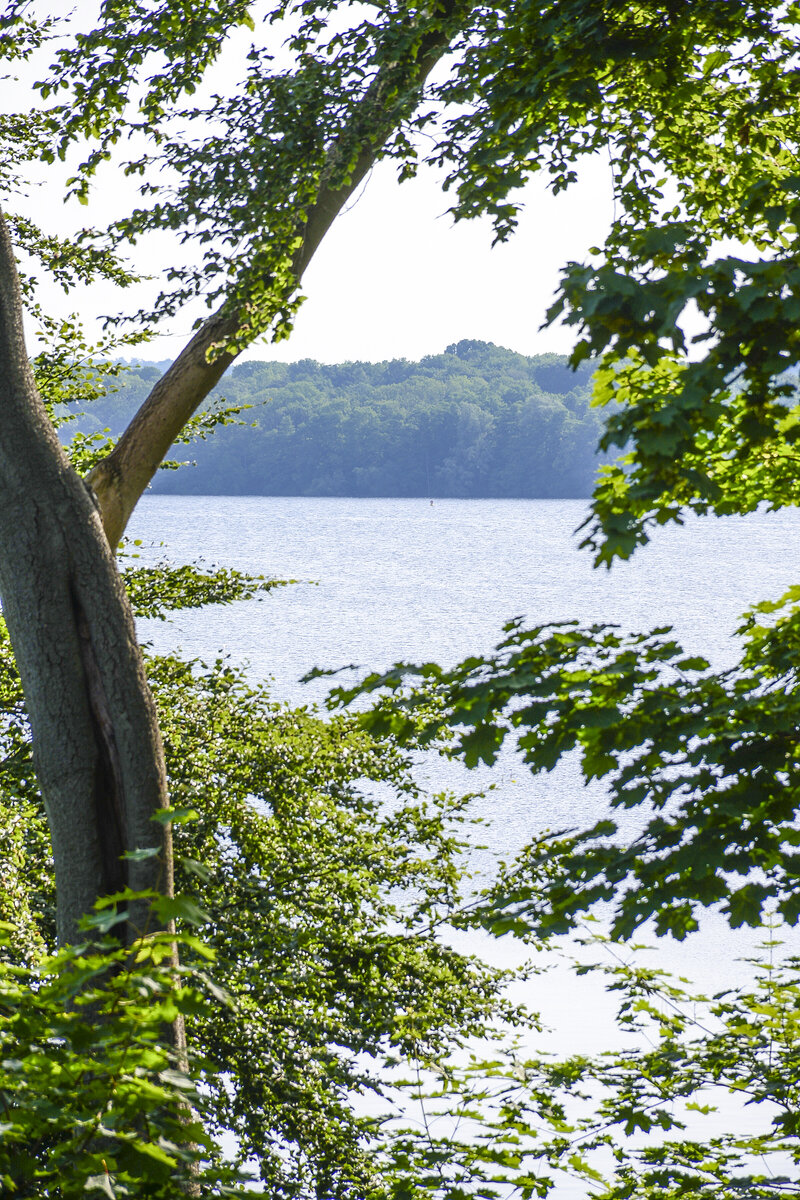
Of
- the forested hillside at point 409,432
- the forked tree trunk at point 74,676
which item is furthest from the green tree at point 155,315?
the forested hillside at point 409,432

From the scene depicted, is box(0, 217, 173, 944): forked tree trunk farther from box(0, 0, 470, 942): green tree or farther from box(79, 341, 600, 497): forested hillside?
box(79, 341, 600, 497): forested hillside

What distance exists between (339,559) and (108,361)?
3313cm

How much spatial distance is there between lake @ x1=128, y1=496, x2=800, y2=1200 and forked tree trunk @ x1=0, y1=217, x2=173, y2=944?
1075 mm

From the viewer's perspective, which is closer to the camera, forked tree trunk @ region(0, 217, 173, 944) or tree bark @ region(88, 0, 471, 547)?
forked tree trunk @ region(0, 217, 173, 944)

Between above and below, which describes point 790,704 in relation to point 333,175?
below

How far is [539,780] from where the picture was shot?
17734 mm

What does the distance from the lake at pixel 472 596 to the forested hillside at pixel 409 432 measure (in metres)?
3.27

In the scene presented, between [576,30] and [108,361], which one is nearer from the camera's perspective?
[576,30]

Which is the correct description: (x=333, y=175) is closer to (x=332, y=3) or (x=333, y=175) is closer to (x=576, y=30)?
(x=332, y=3)

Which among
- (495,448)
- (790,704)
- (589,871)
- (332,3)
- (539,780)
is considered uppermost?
(495,448)

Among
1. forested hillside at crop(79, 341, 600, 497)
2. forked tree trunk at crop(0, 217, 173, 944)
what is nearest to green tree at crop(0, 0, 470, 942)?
forked tree trunk at crop(0, 217, 173, 944)

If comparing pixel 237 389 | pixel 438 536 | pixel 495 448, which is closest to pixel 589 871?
pixel 438 536

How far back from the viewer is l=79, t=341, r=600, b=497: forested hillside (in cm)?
7088

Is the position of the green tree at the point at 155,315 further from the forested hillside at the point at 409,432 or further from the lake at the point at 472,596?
the forested hillside at the point at 409,432
